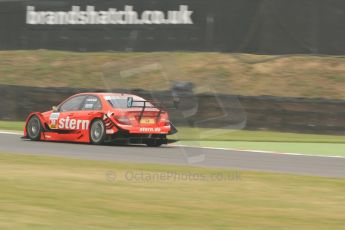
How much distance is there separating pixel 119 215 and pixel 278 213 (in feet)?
4.85

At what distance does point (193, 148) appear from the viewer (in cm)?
1546

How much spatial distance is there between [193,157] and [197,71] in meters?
11.0

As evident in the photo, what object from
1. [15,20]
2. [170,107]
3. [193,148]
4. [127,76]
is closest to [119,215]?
[193,148]

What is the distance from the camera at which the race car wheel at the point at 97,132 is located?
15.0 meters

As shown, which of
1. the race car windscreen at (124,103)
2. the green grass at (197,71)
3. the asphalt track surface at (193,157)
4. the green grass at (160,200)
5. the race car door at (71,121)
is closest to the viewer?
the green grass at (160,200)

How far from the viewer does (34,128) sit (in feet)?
52.7

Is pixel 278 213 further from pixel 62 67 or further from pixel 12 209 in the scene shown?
pixel 62 67

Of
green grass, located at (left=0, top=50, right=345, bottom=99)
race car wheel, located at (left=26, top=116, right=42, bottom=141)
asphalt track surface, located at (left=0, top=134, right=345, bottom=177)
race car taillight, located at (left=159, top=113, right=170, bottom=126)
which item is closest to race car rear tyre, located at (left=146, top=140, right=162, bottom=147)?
asphalt track surface, located at (left=0, top=134, right=345, bottom=177)

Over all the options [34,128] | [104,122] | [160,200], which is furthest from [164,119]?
[160,200]

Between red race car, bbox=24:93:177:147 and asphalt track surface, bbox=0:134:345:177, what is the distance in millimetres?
270

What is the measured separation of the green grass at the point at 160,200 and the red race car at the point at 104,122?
4.32 metres

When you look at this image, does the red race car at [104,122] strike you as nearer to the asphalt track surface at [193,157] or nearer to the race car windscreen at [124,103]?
the race car windscreen at [124,103]

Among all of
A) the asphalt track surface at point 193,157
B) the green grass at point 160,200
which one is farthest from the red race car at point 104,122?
the green grass at point 160,200

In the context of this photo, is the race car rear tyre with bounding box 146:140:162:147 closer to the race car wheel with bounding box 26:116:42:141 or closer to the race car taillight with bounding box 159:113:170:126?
the race car taillight with bounding box 159:113:170:126
